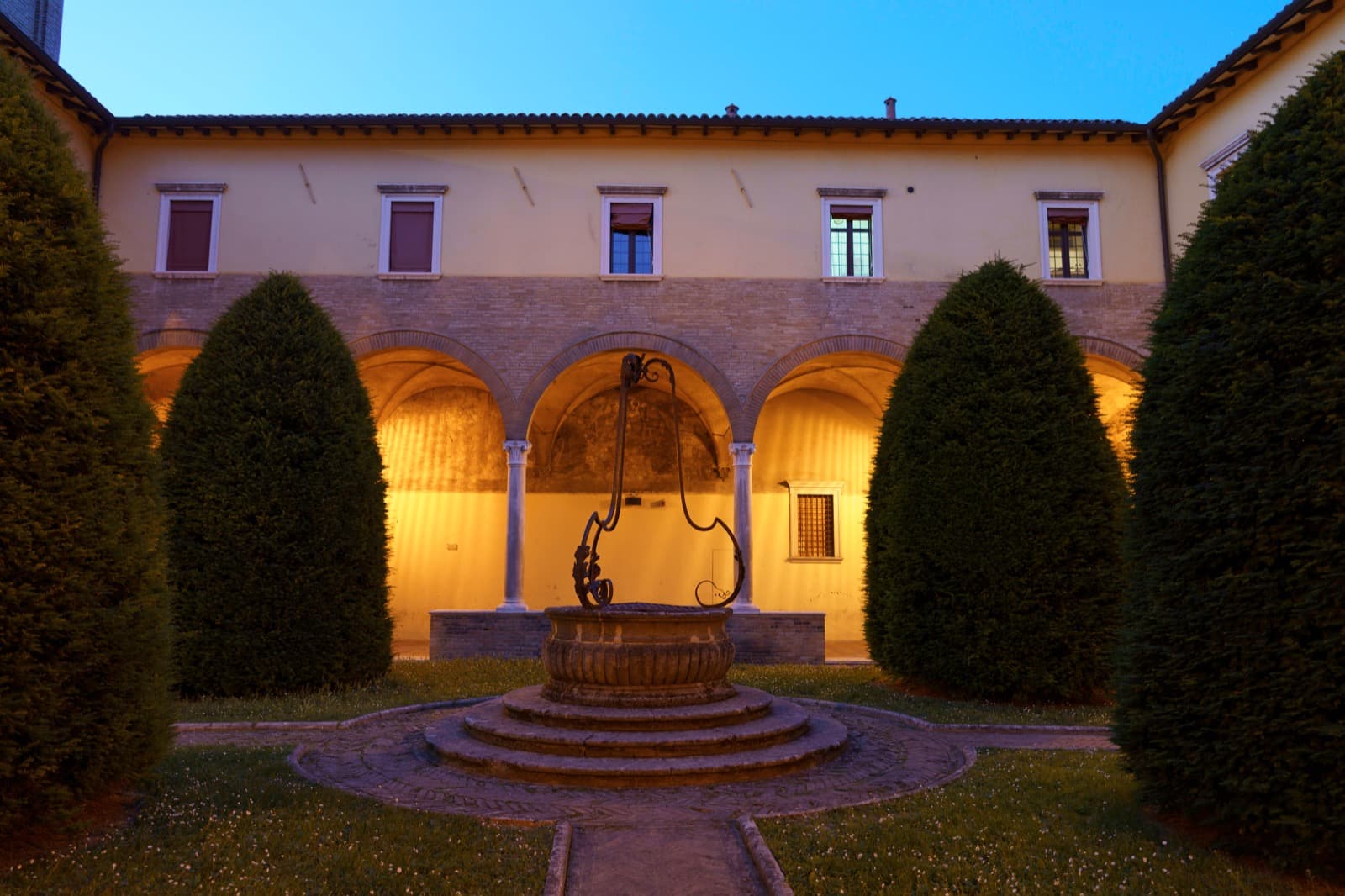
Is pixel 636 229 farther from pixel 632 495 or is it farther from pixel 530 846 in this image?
pixel 530 846

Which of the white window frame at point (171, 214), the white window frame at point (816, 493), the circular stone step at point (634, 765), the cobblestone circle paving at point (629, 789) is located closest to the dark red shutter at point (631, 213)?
the white window frame at point (816, 493)

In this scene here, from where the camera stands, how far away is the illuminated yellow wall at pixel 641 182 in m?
15.7

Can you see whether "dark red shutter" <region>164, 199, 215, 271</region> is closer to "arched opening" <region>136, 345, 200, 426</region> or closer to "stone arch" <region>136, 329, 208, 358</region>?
"stone arch" <region>136, 329, 208, 358</region>

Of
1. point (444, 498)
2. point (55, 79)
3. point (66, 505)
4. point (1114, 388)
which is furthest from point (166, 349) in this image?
point (1114, 388)

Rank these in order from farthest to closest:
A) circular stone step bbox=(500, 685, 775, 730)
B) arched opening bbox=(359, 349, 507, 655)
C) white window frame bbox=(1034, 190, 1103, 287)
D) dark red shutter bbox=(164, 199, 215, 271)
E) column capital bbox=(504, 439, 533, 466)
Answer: arched opening bbox=(359, 349, 507, 655) → white window frame bbox=(1034, 190, 1103, 287) → dark red shutter bbox=(164, 199, 215, 271) → column capital bbox=(504, 439, 533, 466) → circular stone step bbox=(500, 685, 775, 730)

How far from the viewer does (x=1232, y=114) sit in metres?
14.2

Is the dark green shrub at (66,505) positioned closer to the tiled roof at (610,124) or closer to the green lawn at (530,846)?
the green lawn at (530,846)

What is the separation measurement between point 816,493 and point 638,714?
1343 centimetres

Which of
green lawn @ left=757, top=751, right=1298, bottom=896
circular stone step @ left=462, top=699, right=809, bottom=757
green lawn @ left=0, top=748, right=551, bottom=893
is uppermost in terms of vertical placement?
circular stone step @ left=462, top=699, right=809, bottom=757

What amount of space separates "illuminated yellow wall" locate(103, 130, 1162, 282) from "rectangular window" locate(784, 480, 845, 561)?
5208mm

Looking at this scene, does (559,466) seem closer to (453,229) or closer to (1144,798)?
(453,229)

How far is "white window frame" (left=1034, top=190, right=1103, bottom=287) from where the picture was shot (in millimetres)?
15922

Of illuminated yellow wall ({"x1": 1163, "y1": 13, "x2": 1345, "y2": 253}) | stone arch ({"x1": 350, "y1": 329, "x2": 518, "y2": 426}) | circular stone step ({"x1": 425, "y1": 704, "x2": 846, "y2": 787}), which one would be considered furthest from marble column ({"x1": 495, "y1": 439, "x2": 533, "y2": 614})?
illuminated yellow wall ({"x1": 1163, "y1": 13, "x2": 1345, "y2": 253})

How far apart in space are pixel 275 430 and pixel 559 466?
9.84 metres
